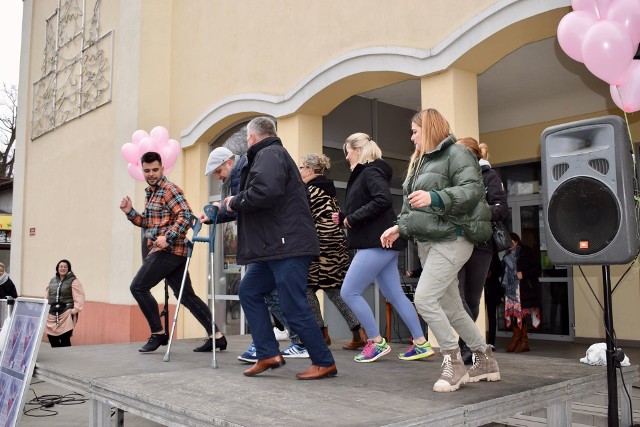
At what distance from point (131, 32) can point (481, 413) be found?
351 inches

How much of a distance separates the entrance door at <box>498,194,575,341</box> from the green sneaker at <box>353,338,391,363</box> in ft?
16.8

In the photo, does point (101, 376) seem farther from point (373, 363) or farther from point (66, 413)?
point (66, 413)

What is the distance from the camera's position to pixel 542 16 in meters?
5.20

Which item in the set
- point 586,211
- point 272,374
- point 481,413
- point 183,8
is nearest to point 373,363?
point 272,374

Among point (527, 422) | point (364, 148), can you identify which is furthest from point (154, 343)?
point (527, 422)

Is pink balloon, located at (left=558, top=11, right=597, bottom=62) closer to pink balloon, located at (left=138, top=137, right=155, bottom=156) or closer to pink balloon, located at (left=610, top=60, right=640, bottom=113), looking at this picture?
pink balloon, located at (left=610, top=60, right=640, bottom=113)

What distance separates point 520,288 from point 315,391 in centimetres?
510

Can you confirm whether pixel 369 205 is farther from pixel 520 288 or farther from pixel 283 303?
pixel 520 288

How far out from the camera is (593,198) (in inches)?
136

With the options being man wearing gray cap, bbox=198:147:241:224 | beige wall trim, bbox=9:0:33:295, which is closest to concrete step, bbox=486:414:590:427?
man wearing gray cap, bbox=198:147:241:224

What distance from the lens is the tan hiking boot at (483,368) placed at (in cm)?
367

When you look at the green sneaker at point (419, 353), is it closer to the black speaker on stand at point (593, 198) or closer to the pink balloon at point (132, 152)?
the black speaker on stand at point (593, 198)

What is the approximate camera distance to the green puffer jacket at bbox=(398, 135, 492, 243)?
10.8 ft

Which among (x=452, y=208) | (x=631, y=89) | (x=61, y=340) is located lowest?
(x=61, y=340)
